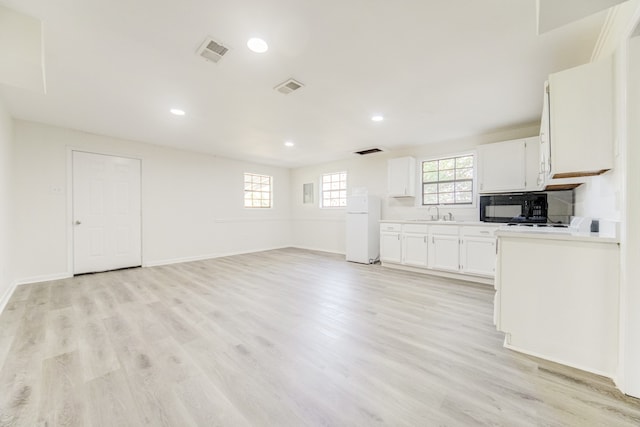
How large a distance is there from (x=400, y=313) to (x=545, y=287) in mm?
1290

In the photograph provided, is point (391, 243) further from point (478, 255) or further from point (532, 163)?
point (532, 163)

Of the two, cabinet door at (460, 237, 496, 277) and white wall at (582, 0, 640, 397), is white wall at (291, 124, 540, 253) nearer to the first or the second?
cabinet door at (460, 237, 496, 277)

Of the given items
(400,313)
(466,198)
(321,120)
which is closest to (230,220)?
(321,120)

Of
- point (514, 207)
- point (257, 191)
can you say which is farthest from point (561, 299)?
point (257, 191)

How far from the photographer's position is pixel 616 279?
1.64 m

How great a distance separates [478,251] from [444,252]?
498 mm

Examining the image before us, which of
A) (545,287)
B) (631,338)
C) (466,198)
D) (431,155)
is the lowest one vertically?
(631,338)

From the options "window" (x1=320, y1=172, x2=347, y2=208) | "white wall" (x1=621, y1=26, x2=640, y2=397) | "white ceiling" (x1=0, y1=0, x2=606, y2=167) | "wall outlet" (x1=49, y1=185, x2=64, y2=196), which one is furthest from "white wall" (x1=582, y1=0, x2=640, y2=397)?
"wall outlet" (x1=49, y1=185, x2=64, y2=196)

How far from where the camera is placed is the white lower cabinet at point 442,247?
377 centimetres

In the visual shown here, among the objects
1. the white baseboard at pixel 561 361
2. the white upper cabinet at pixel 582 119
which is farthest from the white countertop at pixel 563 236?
the white baseboard at pixel 561 361

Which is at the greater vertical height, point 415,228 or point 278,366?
point 415,228

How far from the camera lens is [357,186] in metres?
6.23

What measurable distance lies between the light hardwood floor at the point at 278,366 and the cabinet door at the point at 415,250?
1.18 meters

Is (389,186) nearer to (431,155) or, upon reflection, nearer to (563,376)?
A: (431,155)
